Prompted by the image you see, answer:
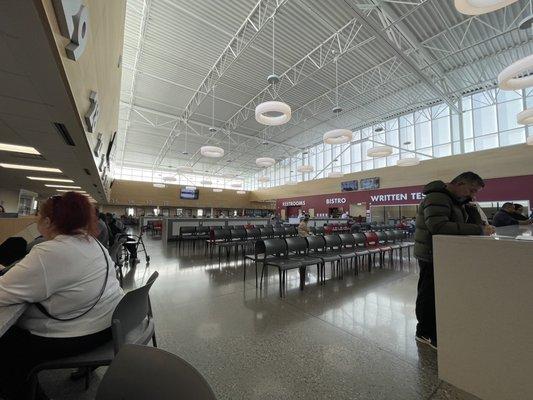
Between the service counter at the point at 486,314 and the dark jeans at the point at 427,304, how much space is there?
0.58 m

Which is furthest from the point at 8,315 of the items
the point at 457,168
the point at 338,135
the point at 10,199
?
the point at 457,168

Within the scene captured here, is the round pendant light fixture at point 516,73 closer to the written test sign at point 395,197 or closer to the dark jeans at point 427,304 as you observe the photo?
the dark jeans at point 427,304

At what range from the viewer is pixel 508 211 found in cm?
491

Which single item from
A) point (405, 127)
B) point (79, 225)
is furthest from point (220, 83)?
point (405, 127)

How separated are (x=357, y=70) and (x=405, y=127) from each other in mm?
7090

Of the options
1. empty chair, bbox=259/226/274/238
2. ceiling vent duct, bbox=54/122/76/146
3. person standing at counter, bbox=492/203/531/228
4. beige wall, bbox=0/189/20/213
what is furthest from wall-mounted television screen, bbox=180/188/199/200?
person standing at counter, bbox=492/203/531/228

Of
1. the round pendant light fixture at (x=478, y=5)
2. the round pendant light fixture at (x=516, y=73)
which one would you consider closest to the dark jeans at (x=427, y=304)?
the round pendant light fixture at (x=478, y=5)

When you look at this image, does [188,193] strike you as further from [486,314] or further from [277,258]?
[486,314]

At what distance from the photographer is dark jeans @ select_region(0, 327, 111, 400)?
45.4 inches

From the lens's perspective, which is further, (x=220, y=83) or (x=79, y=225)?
(x=220, y=83)

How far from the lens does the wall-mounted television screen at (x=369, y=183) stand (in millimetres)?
15117

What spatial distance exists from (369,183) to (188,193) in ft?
53.2

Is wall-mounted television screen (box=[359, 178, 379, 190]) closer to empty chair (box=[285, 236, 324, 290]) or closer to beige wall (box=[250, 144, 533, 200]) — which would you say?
beige wall (box=[250, 144, 533, 200])

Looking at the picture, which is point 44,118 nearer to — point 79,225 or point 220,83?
point 79,225
